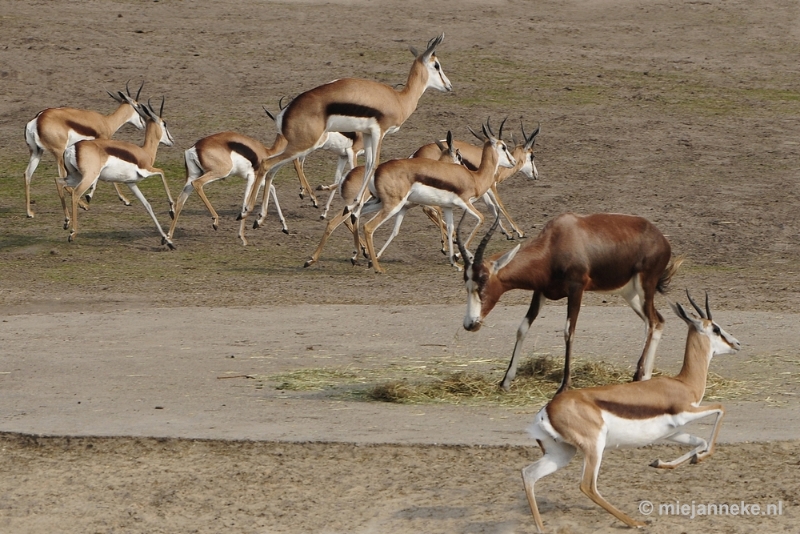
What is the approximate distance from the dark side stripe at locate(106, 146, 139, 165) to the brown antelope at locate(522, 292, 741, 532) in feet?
33.3

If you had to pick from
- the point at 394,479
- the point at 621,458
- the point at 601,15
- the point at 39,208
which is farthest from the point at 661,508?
the point at 601,15

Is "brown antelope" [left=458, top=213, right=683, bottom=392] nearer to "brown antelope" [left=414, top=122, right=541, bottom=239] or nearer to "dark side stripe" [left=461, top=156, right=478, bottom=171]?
"brown antelope" [left=414, top=122, right=541, bottom=239]

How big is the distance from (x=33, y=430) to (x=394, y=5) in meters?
19.5

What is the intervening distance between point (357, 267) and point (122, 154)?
3322 millimetres

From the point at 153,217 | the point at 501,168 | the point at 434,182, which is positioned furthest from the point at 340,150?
the point at 434,182

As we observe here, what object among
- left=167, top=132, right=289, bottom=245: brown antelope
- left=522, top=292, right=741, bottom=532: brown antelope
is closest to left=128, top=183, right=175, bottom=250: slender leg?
left=167, top=132, right=289, bottom=245: brown antelope

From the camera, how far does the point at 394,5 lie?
25969mm

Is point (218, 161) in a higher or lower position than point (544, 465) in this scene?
lower

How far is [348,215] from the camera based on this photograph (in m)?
14.4

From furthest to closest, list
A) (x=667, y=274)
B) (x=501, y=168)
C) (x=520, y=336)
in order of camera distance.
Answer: (x=501, y=168), (x=667, y=274), (x=520, y=336)

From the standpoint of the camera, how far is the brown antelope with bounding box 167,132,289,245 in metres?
15.9

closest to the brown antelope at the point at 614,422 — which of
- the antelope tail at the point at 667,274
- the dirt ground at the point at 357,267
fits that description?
the dirt ground at the point at 357,267

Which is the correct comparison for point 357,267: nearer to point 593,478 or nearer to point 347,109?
point 347,109

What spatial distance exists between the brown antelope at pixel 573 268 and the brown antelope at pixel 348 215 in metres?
6.10
